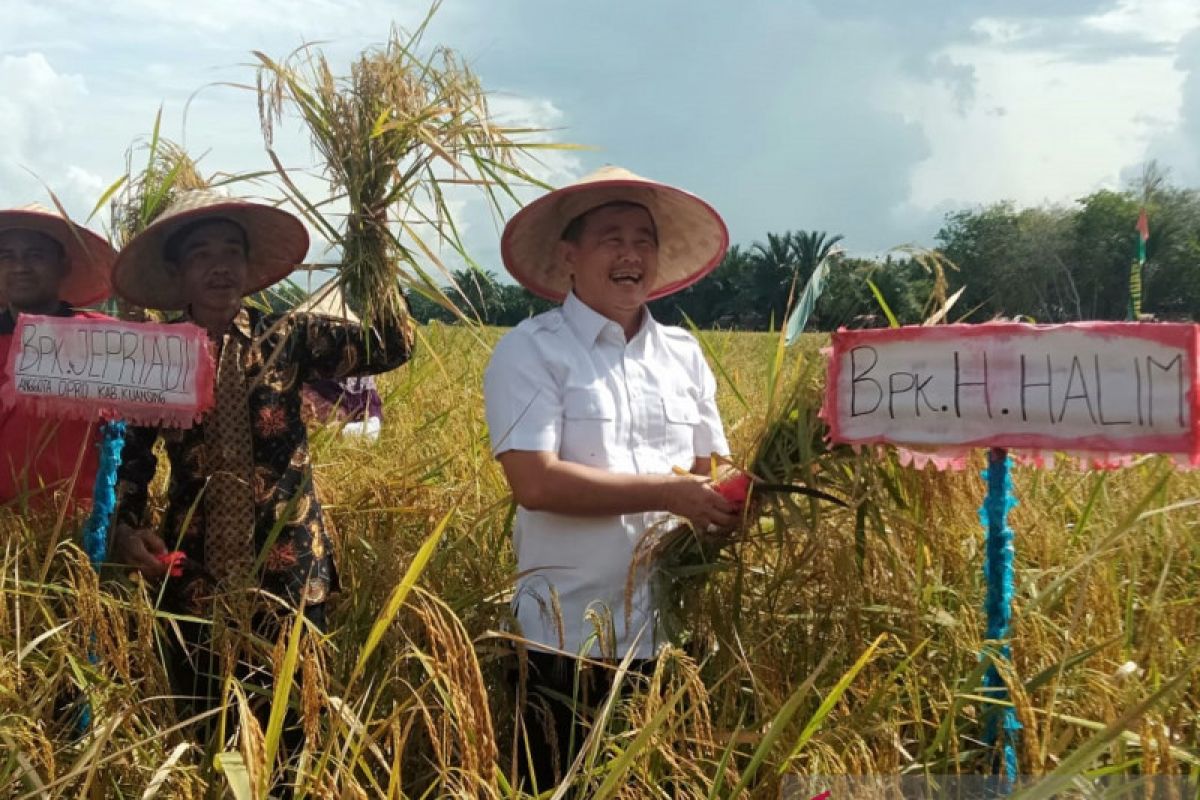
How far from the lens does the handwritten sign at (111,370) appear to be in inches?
69.1

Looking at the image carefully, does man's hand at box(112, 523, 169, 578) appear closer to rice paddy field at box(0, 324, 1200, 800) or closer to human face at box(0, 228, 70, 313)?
→ rice paddy field at box(0, 324, 1200, 800)

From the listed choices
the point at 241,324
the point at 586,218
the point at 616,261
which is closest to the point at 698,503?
the point at 616,261

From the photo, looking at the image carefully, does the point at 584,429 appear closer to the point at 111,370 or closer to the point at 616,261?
the point at 616,261

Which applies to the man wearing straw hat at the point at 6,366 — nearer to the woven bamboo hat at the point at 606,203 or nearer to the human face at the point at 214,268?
the human face at the point at 214,268

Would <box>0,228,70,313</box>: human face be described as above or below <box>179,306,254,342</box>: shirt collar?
above

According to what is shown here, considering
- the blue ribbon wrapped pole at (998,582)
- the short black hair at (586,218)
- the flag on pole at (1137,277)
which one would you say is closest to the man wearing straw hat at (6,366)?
the short black hair at (586,218)

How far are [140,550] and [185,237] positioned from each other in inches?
23.1

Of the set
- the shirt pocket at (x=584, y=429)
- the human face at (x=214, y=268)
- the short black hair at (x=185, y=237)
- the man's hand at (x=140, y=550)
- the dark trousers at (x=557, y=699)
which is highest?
the short black hair at (x=185, y=237)

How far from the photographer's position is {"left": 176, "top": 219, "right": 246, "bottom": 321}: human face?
1923 millimetres

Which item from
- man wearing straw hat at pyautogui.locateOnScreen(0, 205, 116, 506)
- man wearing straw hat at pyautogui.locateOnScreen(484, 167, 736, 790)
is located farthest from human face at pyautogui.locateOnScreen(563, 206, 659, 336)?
man wearing straw hat at pyautogui.locateOnScreen(0, 205, 116, 506)

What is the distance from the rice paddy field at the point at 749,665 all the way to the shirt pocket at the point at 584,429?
23cm

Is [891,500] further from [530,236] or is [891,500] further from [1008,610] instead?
[530,236]

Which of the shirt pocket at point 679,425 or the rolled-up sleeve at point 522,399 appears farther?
the shirt pocket at point 679,425

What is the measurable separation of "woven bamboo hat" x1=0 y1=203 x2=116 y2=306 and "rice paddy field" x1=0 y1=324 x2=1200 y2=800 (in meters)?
0.63
